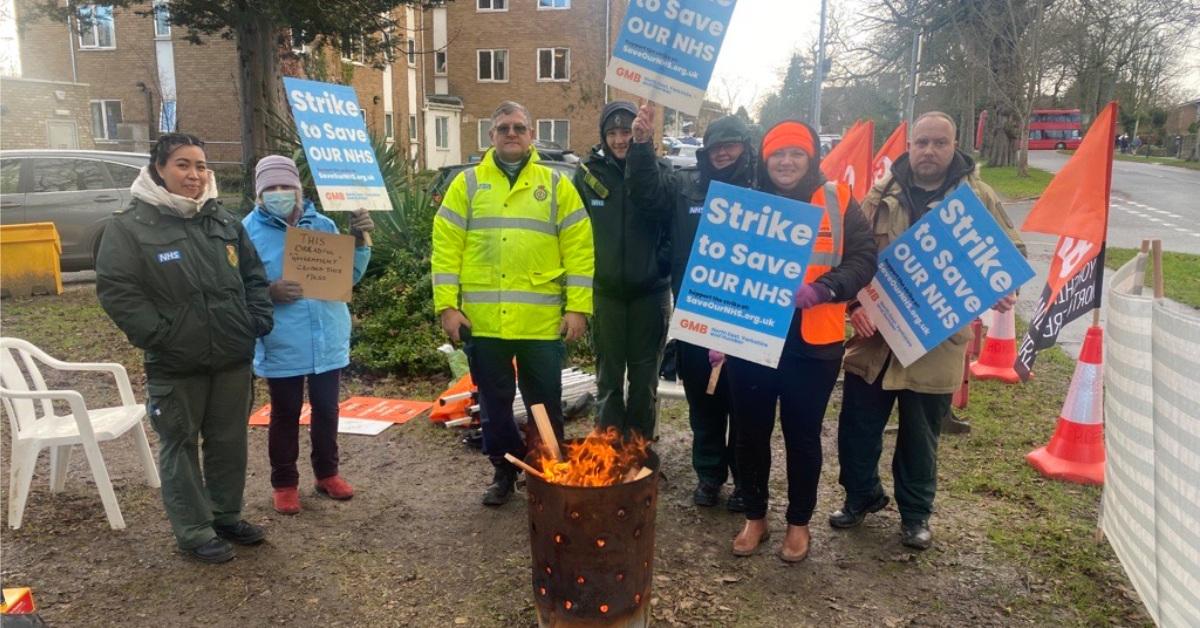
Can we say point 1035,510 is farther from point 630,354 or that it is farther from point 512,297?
point 512,297

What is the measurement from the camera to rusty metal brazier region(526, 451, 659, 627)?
2.80m

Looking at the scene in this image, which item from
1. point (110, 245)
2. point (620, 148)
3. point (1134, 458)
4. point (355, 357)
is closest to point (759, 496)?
point (1134, 458)

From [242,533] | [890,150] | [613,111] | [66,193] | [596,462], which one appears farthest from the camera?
[66,193]

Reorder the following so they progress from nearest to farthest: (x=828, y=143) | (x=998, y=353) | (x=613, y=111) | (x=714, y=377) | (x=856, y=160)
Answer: (x=714, y=377) → (x=613, y=111) → (x=998, y=353) → (x=856, y=160) → (x=828, y=143)

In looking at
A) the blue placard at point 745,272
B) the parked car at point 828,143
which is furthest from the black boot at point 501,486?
the parked car at point 828,143

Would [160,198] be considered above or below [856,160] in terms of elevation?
below

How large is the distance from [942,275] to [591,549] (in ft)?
6.74

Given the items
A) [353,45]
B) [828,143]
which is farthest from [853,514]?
[828,143]

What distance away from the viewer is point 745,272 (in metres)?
3.46

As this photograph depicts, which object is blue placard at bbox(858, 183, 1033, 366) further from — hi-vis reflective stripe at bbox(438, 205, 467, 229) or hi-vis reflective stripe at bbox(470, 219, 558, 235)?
hi-vis reflective stripe at bbox(438, 205, 467, 229)

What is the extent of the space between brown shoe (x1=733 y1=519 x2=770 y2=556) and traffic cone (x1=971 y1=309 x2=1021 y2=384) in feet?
12.5

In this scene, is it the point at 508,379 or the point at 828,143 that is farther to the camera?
the point at 828,143

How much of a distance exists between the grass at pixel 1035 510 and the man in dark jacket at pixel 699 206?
1.40 meters

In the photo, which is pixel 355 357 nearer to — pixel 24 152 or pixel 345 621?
pixel 345 621
